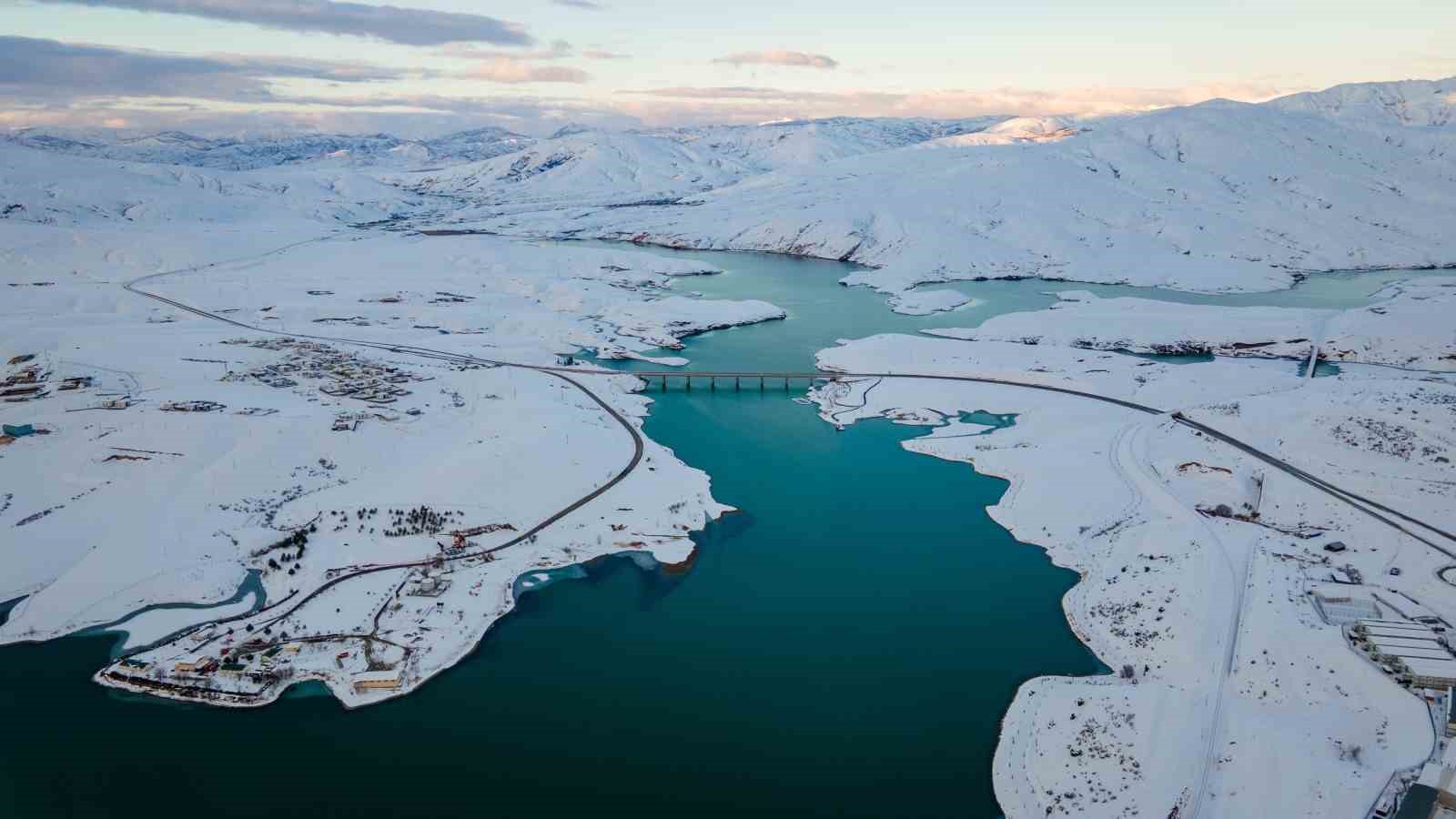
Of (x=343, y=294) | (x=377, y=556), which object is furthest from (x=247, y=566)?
(x=343, y=294)

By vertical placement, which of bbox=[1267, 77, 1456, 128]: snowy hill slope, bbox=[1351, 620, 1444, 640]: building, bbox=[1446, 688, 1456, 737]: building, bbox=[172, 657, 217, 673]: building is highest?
bbox=[1267, 77, 1456, 128]: snowy hill slope

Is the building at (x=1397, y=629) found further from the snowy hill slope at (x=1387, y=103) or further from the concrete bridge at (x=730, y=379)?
the snowy hill slope at (x=1387, y=103)

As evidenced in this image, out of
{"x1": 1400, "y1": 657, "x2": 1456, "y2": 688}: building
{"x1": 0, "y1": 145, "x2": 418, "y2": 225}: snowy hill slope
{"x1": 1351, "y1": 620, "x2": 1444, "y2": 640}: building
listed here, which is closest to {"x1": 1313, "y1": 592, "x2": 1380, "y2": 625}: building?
{"x1": 1351, "y1": 620, "x2": 1444, "y2": 640}: building

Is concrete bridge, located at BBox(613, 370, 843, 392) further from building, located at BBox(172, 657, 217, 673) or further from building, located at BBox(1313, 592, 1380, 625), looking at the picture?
building, located at BBox(172, 657, 217, 673)

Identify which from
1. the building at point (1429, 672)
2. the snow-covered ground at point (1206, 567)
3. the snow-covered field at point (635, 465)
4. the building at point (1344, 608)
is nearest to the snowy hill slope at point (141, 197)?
the snow-covered field at point (635, 465)

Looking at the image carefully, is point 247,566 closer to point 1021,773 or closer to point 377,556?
point 377,556

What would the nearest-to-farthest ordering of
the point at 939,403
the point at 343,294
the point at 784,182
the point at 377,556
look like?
Answer: the point at 377,556
the point at 939,403
the point at 343,294
the point at 784,182
